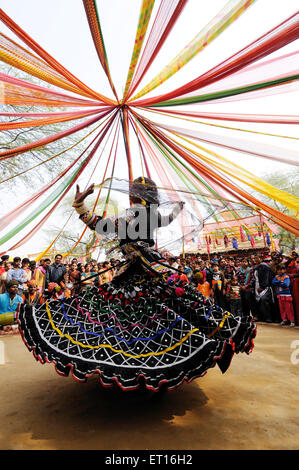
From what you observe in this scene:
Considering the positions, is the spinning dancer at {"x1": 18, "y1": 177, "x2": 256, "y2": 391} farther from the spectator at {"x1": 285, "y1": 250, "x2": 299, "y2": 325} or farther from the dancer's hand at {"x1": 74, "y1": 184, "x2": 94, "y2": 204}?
the spectator at {"x1": 285, "y1": 250, "x2": 299, "y2": 325}

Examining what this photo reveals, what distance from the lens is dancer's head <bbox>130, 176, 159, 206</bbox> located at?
2.64m

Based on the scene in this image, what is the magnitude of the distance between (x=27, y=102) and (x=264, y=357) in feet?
13.3

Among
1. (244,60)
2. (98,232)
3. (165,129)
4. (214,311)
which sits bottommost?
(214,311)

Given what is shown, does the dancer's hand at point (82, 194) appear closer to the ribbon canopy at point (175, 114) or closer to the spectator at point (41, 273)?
the ribbon canopy at point (175, 114)

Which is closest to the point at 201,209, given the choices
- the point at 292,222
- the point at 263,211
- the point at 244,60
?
the point at 263,211

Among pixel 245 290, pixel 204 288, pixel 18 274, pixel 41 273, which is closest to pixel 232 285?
pixel 245 290

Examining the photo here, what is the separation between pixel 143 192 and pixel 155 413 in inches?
71.7

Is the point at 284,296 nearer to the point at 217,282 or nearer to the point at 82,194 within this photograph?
the point at 217,282

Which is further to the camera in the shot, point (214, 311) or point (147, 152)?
point (147, 152)

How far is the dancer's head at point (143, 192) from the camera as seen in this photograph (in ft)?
8.67

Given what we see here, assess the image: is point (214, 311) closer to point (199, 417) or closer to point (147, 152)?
point (199, 417)

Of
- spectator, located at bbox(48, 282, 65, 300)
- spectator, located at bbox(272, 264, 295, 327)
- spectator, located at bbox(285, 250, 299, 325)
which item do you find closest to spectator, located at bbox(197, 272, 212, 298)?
spectator, located at bbox(272, 264, 295, 327)

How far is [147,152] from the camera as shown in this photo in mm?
4484

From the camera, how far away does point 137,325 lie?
6.99 feet
